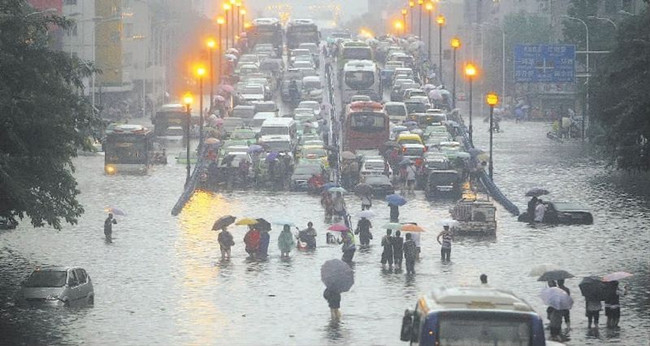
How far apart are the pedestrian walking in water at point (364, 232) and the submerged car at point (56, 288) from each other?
13453mm

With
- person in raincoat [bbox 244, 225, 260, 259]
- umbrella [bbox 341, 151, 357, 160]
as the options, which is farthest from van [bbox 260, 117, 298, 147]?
person in raincoat [bbox 244, 225, 260, 259]

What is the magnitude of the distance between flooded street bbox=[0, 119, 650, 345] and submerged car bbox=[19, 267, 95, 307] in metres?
0.42

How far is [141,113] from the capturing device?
12462cm

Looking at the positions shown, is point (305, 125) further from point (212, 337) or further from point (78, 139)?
point (212, 337)

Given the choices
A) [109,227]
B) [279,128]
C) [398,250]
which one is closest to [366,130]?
[279,128]

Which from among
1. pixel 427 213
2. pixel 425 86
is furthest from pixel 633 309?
pixel 425 86

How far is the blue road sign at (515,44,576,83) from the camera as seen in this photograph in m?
87.5

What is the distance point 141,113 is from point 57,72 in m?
78.0

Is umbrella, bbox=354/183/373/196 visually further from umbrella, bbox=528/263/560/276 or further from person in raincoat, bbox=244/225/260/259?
umbrella, bbox=528/263/560/276

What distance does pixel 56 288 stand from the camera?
41781mm

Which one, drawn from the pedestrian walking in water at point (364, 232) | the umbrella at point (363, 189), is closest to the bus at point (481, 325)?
the pedestrian walking in water at point (364, 232)

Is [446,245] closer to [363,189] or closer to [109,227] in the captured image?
[109,227]

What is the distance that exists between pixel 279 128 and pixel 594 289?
45.8 metres

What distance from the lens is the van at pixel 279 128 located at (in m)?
83.2
